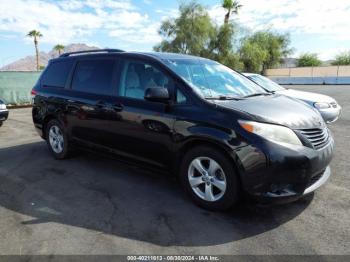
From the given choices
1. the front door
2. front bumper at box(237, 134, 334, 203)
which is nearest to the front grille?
front bumper at box(237, 134, 334, 203)

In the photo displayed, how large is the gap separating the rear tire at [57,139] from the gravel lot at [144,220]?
0.70 m

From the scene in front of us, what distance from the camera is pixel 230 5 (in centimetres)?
3553

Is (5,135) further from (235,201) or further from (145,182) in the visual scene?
(235,201)

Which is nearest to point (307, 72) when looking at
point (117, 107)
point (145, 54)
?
point (145, 54)

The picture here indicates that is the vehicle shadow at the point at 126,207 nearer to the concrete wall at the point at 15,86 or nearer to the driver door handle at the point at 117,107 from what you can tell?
the driver door handle at the point at 117,107

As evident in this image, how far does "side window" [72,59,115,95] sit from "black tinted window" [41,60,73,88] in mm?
317

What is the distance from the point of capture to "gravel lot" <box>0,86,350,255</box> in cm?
293

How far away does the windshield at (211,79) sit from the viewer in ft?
12.7

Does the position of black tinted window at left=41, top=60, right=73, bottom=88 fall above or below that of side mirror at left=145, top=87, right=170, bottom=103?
above

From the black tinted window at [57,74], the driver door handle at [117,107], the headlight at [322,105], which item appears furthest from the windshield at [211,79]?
the headlight at [322,105]

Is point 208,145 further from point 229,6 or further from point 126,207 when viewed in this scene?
point 229,6

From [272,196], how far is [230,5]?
118ft

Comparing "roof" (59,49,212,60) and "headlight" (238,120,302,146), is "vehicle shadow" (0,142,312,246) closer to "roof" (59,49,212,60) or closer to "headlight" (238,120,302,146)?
"headlight" (238,120,302,146)

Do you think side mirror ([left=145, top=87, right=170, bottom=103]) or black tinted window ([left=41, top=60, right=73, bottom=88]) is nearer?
side mirror ([left=145, top=87, right=170, bottom=103])
